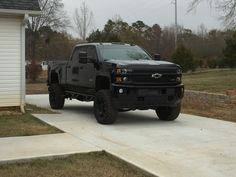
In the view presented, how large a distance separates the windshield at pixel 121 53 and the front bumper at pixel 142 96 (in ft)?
4.50

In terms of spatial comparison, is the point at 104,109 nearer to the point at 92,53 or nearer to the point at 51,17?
the point at 92,53

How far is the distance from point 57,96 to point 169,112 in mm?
4054

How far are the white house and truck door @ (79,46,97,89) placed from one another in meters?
1.92

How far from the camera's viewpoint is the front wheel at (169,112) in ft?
38.4

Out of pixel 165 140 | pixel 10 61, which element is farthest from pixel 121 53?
pixel 165 140

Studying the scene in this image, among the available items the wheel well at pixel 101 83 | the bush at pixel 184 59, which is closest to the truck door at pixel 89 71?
the wheel well at pixel 101 83

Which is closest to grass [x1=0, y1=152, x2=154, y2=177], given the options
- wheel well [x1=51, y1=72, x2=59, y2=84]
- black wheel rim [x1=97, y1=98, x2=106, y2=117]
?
black wheel rim [x1=97, y1=98, x2=106, y2=117]

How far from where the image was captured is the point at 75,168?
274 inches

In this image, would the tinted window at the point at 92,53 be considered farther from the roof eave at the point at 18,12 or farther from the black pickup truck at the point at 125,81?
the roof eave at the point at 18,12

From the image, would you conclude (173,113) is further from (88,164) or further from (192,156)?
(88,164)

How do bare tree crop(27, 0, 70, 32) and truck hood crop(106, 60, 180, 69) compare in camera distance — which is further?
bare tree crop(27, 0, 70, 32)

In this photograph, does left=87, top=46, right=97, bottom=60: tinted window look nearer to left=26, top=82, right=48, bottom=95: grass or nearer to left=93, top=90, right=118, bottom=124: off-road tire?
left=93, top=90, right=118, bottom=124: off-road tire

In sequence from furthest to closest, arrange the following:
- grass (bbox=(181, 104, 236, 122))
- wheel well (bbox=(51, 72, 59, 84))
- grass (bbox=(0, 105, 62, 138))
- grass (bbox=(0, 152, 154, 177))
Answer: wheel well (bbox=(51, 72, 59, 84)) < grass (bbox=(181, 104, 236, 122)) < grass (bbox=(0, 105, 62, 138)) < grass (bbox=(0, 152, 154, 177))

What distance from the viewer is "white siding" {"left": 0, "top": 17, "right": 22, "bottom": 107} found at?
43.8 feet
